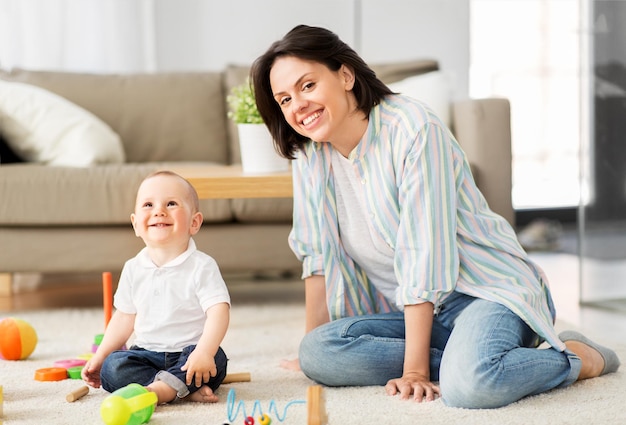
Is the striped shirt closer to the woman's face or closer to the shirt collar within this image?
the woman's face

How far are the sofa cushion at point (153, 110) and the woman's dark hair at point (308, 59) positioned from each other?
156 cm

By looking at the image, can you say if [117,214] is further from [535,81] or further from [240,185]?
[535,81]

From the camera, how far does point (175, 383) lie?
1.55m

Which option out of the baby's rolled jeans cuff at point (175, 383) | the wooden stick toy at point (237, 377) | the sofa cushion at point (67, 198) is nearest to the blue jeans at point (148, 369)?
the baby's rolled jeans cuff at point (175, 383)

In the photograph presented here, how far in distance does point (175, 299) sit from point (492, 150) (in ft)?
4.25

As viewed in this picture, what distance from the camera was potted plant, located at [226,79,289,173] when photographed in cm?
235

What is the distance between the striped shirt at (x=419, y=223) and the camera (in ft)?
5.21

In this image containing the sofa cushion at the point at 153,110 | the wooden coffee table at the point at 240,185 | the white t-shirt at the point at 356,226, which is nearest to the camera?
the white t-shirt at the point at 356,226

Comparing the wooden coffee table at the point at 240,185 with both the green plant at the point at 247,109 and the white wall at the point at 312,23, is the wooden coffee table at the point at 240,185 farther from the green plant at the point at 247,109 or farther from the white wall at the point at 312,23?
the white wall at the point at 312,23

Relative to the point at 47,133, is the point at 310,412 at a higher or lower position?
lower

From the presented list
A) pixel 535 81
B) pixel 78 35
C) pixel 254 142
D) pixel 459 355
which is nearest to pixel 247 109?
pixel 254 142

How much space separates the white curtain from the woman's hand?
9.13 ft

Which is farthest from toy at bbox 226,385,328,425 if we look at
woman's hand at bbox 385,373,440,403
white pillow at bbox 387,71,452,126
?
white pillow at bbox 387,71,452,126

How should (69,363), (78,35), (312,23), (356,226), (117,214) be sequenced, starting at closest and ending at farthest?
(356,226) → (69,363) → (117,214) → (78,35) → (312,23)
